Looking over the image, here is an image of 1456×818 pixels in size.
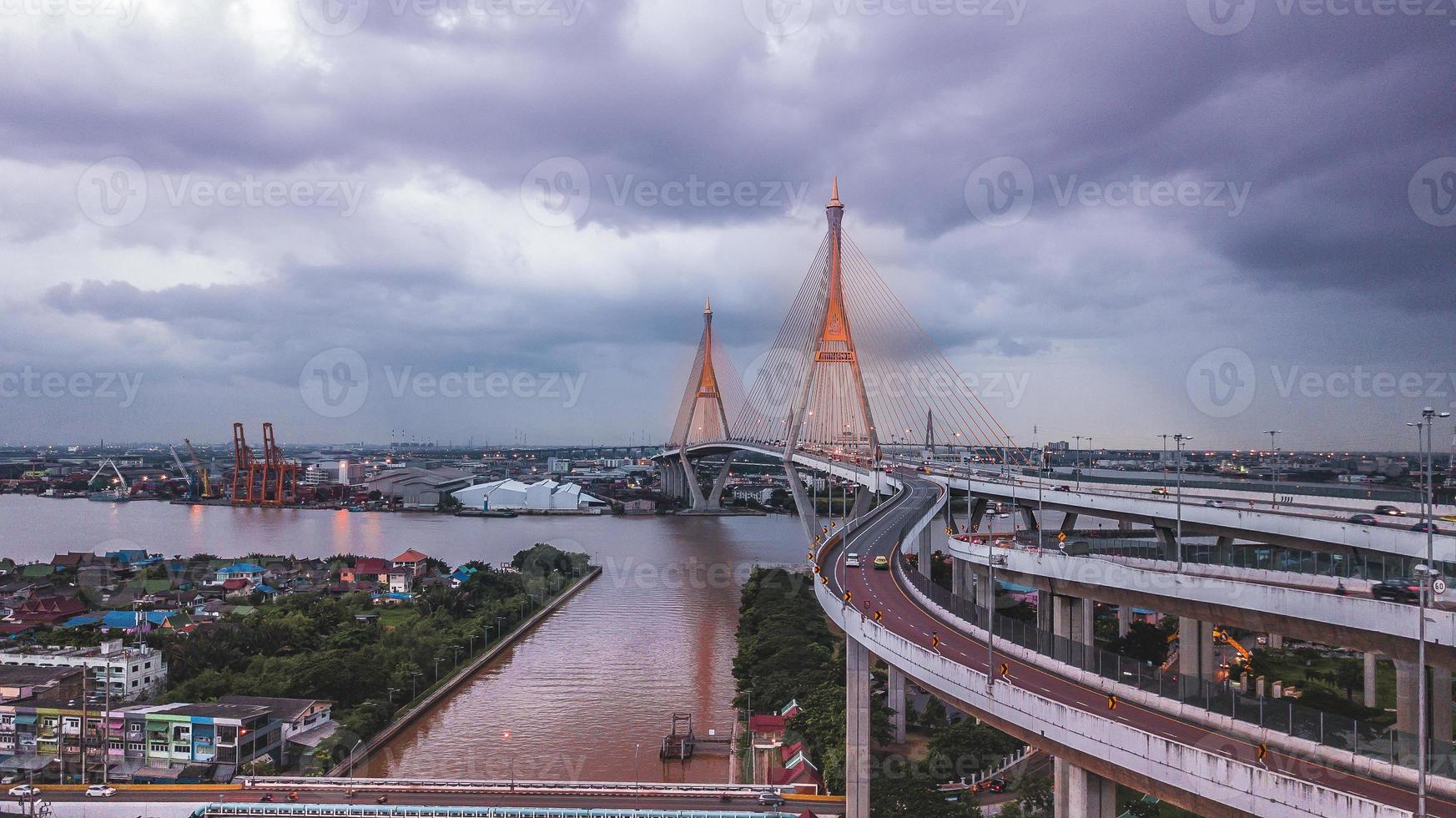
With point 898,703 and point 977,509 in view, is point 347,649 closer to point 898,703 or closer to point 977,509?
point 898,703

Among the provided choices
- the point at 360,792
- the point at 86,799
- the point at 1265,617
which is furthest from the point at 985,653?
the point at 86,799

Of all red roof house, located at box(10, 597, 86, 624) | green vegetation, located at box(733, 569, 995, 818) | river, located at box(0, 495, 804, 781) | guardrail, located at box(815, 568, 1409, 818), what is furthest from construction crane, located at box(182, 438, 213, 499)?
guardrail, located at box(815, 568, 1409, 818)

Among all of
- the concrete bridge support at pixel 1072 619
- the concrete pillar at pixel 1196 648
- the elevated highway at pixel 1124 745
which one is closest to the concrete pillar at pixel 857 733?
the elevated highway at pixel 1124 745

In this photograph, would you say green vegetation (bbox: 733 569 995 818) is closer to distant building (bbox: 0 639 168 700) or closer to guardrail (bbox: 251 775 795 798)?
guardrail (bbox: 251 775 795 798)

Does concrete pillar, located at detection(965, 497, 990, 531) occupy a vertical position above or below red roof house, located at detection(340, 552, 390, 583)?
above

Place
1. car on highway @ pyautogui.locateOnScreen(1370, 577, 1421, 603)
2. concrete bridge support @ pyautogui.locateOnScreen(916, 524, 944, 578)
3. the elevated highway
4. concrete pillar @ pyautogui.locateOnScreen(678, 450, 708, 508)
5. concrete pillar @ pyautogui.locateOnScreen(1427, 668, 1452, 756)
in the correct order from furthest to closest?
concrete pillar @ pyautogui.locateOnScreen(678, 450, 708, 508)
concrete bridge support @ pyautogui.locateOnScreen(916, 524, 944, 578)
concrete pillar @ pyautogui.locateOnScreen(1427, 668, 1452, 756)
car on highway @ pyautogui.locateOnScreen(1370, 577, 1421, 603)
the elevated highway

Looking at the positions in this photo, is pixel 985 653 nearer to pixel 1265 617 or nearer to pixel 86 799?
pixel 1265 617

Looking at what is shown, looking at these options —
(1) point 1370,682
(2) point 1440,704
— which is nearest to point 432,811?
(2) point 1440,704
